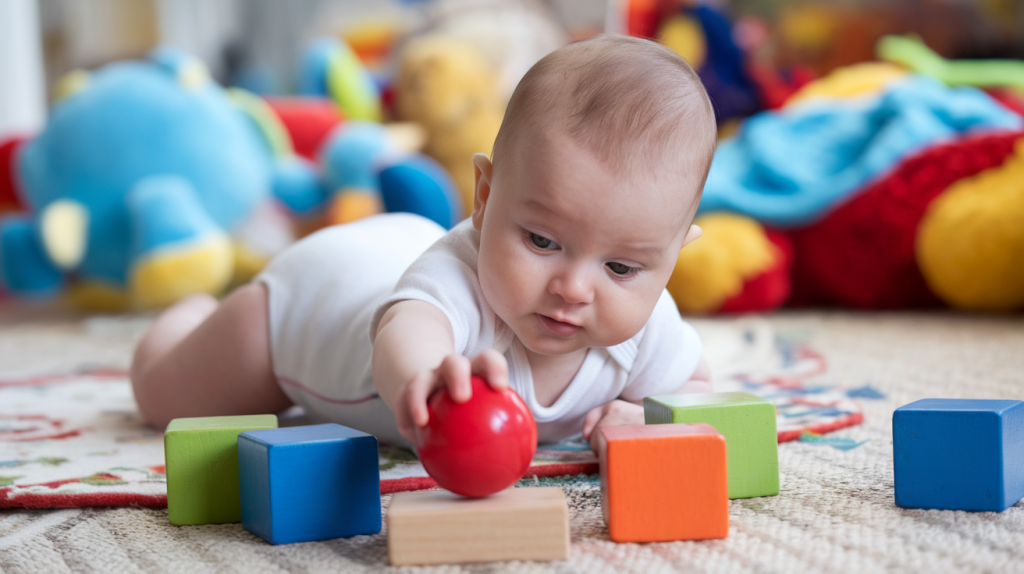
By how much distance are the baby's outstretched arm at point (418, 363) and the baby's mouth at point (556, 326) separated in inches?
2.6

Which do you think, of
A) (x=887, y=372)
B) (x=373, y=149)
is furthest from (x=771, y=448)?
(x=373, y=149)

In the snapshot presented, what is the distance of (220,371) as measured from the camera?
34.3 inches

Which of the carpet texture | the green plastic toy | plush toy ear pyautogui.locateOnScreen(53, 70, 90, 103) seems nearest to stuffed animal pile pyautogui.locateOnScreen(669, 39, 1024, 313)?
the green plastic toy

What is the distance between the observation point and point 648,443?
545 mm

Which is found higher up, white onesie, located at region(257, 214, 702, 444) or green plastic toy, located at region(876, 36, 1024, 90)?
green plastic toy, located at region(876, 36, 1024, 90)

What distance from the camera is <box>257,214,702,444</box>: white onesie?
2.23 ft

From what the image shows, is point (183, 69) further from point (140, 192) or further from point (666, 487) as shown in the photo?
point (666, 487)

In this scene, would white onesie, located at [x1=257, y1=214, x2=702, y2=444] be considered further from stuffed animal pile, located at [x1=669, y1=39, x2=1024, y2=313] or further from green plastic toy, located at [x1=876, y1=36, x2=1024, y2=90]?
green plastic toy, located at [x1=876, y1=36, x2=1024, y2=90]

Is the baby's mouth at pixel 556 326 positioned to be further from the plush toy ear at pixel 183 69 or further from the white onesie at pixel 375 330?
the plush toy ear at pixel 183 69

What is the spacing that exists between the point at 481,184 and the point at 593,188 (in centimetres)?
12

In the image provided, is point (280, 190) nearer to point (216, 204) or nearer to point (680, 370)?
point (216, 204)

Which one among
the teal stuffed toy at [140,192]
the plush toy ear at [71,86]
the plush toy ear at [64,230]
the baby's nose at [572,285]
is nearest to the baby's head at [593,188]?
the baby's nose at [572,285]

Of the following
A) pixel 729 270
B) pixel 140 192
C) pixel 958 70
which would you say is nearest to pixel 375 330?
pixel 729 270

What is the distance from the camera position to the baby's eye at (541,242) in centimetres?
60
